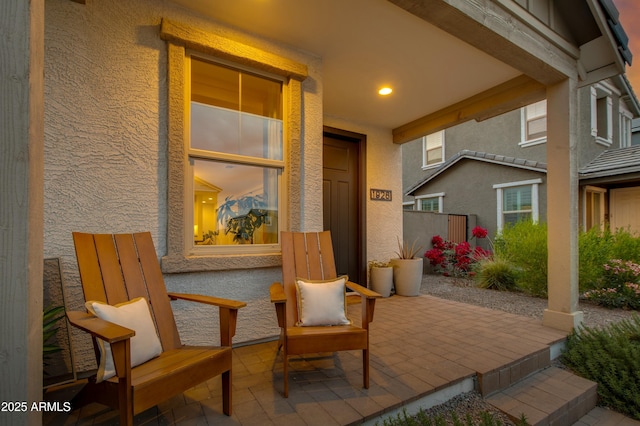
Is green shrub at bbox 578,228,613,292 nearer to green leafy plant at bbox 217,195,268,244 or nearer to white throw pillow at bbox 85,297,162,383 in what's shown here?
green leafy plant at bbox 217,195,268,244

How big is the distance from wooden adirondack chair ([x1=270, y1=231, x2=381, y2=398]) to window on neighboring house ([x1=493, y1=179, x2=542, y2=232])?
21.7ft

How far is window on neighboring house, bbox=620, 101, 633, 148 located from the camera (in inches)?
337

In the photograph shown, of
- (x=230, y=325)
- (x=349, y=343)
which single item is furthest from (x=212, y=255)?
(x=349, y=343)

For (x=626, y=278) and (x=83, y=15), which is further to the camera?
(x=626, y=278)

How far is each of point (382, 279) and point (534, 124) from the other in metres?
6.98

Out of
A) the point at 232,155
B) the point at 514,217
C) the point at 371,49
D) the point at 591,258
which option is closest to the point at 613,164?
the point at 514,217

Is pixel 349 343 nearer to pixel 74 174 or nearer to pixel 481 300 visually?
pixel 74 174

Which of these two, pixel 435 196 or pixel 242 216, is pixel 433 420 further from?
pixel 435 196

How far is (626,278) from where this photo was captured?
425 centimetres

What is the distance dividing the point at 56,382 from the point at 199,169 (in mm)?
1712

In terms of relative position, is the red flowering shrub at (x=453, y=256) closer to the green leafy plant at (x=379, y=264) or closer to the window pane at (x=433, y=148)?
the green leafy plant at (x=379, y=264)

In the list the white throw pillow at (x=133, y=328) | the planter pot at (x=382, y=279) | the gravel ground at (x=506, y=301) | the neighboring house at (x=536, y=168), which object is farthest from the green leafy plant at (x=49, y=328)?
the neighboring house at (x=536, y=168)

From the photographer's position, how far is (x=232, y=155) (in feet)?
8.63

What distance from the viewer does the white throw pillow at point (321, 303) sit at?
2.18 meters
